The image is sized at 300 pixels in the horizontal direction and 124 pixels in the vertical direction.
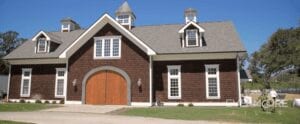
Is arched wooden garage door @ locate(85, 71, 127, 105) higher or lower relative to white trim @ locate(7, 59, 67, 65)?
lower

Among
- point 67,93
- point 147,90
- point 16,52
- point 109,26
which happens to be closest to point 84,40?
point 109,26

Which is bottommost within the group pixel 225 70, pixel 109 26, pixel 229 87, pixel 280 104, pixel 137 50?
pixel 280 104

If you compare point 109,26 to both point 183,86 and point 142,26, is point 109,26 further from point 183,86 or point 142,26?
point 183,86

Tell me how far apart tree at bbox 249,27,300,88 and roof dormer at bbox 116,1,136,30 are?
124 feet

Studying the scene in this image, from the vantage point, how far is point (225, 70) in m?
20.8

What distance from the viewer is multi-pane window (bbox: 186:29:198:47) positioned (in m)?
22.3

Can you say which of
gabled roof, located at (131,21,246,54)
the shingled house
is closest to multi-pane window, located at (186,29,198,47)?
the shingled house

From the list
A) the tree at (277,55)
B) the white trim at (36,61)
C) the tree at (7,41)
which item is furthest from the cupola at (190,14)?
the tree at (7,41)

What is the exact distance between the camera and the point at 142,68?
21438 millimetres

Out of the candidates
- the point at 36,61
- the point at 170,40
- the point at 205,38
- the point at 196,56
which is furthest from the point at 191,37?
the point at 36,61

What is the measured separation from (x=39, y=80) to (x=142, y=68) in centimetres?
1026

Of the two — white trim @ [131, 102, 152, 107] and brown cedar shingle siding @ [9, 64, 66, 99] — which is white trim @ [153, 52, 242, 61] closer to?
white trim @ [131, 102, 152, 107]

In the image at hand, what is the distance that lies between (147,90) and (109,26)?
6.41 m

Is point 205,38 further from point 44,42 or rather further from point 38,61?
point 38,61
